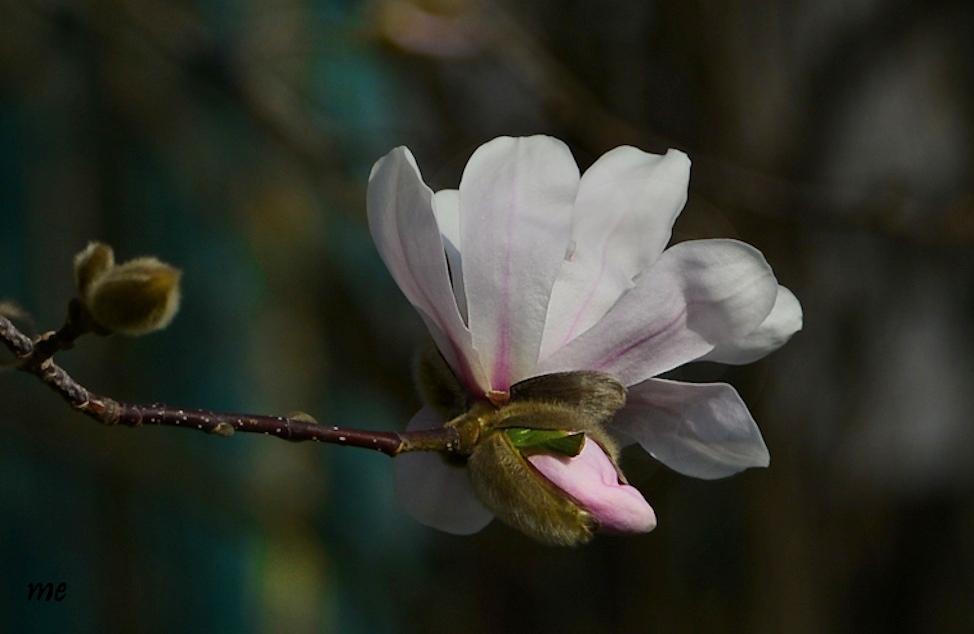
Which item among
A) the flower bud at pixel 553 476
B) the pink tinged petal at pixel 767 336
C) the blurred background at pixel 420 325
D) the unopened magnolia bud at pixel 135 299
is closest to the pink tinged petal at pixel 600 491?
the flower bud at pixel 553 476

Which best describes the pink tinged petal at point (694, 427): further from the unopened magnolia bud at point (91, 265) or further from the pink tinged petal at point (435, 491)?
the unopened magnolia bud at point (91, 265)

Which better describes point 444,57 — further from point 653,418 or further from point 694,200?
point 653,418

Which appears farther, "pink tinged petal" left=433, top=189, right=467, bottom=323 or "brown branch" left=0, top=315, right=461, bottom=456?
"pink tinged petal" left=433, top=189, right=467, bottom=323

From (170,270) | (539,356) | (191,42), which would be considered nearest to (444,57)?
(191,42)

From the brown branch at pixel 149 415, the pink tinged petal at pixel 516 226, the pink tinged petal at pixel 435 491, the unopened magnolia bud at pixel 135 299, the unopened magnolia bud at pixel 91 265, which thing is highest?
the pink tinged petal at pixel 516 226

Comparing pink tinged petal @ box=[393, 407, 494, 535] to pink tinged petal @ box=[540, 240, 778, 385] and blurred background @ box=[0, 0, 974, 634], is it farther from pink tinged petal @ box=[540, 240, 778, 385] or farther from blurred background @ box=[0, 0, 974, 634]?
blurred background @ box=[0, 0, 974, 634]

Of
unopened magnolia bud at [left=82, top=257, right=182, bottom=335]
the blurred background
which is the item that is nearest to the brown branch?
unopened magnolia bud at [left=82, top=257, right=182, bottom=335]
